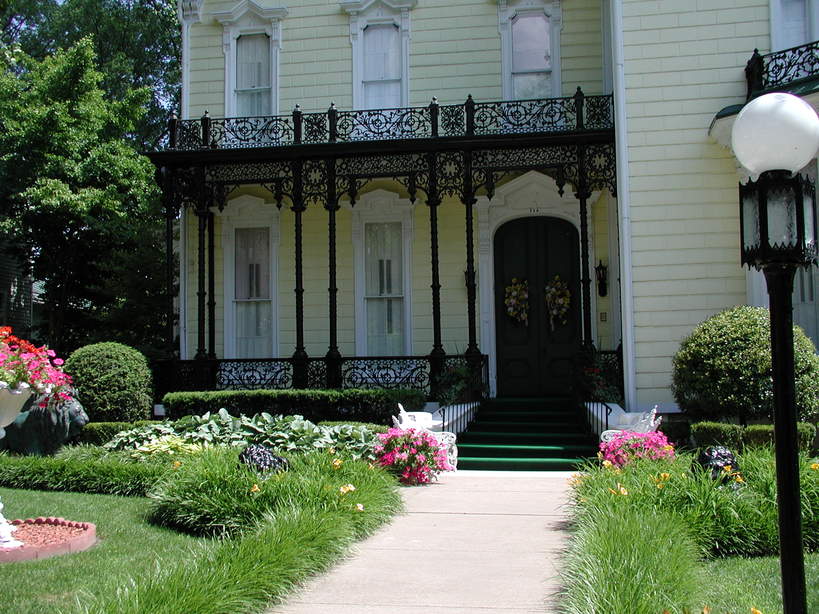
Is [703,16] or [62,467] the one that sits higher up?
[703,16]

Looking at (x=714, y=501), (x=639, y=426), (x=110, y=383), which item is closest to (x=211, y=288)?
(x=110, y=383)

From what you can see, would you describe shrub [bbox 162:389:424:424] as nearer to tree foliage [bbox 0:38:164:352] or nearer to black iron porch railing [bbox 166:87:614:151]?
black iron porch railing [bbox 166:87:614:151]

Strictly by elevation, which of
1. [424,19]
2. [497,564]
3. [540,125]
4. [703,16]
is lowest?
[497,564]

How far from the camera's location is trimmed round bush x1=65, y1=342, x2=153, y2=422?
13.2 metres

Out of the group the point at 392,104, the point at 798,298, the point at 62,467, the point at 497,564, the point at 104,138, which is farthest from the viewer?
the point at 104,138

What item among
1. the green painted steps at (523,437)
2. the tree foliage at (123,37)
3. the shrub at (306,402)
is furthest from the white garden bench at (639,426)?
the tree foliage at (123,37)

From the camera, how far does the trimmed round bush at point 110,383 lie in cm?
1320

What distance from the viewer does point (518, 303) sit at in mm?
15383

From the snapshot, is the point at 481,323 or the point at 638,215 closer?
the point at 638,215

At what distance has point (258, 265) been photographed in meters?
16.5

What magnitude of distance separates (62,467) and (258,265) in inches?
301

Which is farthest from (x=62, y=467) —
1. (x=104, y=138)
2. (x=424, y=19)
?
(x=104, y=138)

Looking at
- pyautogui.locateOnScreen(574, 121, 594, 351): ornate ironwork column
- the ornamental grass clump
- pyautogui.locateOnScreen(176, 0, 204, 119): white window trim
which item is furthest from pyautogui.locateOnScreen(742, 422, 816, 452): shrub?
pyautogui.locateOnScreen(176, 0, 204, 119): white window trim

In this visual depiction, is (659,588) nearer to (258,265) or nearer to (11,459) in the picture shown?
(11,459)
